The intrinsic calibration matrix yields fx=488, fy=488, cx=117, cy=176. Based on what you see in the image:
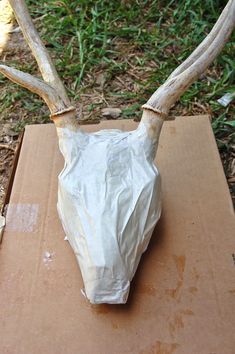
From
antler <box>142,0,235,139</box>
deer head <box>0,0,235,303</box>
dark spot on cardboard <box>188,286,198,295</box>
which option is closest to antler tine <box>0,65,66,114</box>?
deer head <box>0,0,235,303</box>

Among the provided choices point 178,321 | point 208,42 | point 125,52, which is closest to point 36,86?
point 208,42

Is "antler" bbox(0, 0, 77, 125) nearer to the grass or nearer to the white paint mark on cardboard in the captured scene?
the white paint mark on cardboard

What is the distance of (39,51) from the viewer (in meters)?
1.58

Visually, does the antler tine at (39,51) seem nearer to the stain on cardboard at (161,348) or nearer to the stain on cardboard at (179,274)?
the stain on cardboard at (179,274)

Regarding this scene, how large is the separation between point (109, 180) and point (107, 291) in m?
0.30

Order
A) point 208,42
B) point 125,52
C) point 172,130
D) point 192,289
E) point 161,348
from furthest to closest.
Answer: point 125,52, point 172,130, point 208,42, point 192,289, point 161,348

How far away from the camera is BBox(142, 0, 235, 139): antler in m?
1.47

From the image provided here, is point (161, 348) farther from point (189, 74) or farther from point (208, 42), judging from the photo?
point (208, 42)

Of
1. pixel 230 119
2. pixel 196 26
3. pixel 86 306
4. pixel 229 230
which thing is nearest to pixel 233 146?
pixel 230 119

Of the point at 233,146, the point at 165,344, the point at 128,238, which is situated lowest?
the point at 233,146

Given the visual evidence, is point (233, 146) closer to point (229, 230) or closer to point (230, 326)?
point (229, 230)

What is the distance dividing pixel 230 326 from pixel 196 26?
5.71 feet

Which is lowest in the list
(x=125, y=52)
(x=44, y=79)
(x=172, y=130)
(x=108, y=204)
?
(x=125, y=52)

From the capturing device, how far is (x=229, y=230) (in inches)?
59.1
